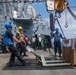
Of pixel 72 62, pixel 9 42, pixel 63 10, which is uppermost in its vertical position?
pixel 63 10

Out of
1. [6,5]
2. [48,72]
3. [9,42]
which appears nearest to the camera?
[48,72]

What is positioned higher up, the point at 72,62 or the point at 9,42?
the point at 9,42

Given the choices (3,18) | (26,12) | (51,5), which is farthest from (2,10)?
(51,5)

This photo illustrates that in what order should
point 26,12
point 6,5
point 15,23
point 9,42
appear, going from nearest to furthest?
point 9,42 < point 6,5 < point 15,23 < point 26,12

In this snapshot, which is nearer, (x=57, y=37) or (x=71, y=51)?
(x=71, y=51)

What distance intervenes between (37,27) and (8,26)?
25.6 meters

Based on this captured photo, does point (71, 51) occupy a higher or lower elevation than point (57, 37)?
higher

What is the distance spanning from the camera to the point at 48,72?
9250mm

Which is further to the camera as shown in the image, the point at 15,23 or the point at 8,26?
the point at 15,23

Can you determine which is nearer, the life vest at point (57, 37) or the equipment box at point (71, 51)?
the equipment box at point (71, 51)

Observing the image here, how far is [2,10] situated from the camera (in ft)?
81.8

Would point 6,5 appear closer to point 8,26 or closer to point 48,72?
point 8,26

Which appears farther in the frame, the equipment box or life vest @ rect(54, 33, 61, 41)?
life vest @ rect(54, 33, 61, 41)

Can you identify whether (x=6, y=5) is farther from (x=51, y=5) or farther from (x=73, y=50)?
(x=73, y=50)
